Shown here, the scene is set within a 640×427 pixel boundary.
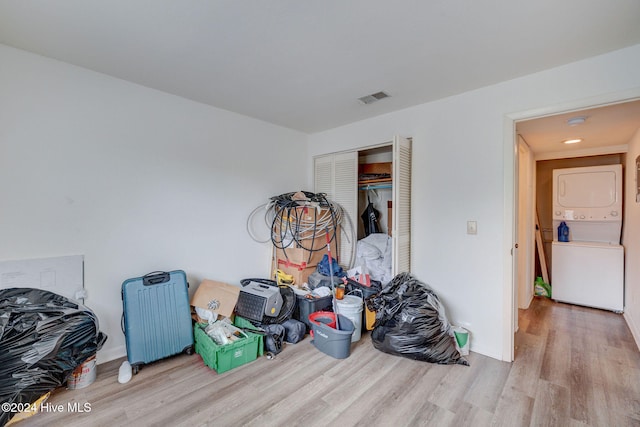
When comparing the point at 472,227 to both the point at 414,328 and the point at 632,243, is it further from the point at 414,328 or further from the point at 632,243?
the point at 632,243

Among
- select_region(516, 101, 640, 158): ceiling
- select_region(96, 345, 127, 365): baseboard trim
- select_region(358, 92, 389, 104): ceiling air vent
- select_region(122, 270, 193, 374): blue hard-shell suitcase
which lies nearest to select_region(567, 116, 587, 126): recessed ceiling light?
select_region(516, 101, 640, 158): ceiling

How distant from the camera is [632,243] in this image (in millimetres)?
3172

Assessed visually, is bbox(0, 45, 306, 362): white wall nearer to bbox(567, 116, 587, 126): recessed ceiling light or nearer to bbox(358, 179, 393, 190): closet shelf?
bbox(358, 179, 393, 190): closet shelf

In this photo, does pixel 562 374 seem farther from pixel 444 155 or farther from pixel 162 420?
pixel 162 420

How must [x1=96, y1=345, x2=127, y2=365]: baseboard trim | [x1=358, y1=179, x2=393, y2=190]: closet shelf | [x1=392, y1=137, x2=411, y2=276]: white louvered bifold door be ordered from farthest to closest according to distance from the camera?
[x1=358, y1=179, x2=393, y2=190]: closet shelf → [x1=392, y1=137, x2=411, y2=276]: white louvered bifold door → [x1=96, y1=345, x2=127, y2=365]: baseboard trim

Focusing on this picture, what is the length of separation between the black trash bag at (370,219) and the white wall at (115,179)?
5.32 feet

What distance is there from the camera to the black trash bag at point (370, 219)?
12.8ft

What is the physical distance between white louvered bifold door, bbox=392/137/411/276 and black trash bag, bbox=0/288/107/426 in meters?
2.56

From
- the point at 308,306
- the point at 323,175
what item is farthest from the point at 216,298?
the point at 323,175

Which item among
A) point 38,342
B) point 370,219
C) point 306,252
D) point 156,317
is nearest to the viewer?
point 38,342

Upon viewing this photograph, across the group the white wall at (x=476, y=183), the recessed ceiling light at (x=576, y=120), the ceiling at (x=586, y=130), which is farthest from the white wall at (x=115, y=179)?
the recessed ceiling light at (x=576, y=120)

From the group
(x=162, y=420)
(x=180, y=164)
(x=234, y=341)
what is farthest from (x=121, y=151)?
(x=162, y=420)

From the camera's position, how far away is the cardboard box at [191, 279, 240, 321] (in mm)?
2559

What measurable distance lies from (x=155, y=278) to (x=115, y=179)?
0.94 meters
